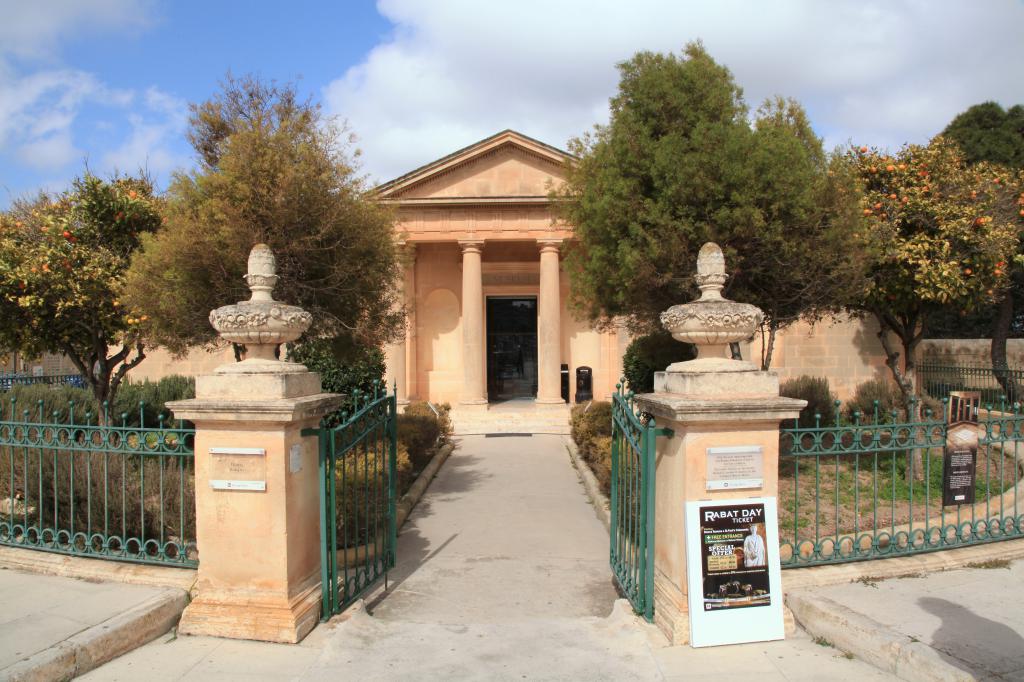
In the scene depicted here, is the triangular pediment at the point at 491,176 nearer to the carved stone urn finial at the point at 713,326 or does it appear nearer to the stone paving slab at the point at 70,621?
the carved stone urn finial at the point at 713,326

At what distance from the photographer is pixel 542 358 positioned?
56.3ft

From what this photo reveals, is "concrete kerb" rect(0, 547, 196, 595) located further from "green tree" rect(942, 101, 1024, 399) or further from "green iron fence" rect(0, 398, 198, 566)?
"green tree" rect(942, 101, 1024, 399)

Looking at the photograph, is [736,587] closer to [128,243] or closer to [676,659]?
[676,659]

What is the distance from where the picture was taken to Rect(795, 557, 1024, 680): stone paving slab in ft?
10.7

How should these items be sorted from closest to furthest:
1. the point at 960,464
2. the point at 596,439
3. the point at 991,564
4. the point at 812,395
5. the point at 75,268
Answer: the point at 991,564 < the point at 960,464 < the point at 75,268 < the point at 596,439 < the point at 812,395

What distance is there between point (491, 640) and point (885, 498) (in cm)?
594

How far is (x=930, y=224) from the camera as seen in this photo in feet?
29.6

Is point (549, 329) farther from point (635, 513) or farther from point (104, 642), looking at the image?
point (104, 642)

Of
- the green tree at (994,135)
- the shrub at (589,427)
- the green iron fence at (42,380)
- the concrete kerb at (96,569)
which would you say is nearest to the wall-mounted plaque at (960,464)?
the concrete kerb at (96,569)

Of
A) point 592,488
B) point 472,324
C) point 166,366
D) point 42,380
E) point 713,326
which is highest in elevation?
point 472,324

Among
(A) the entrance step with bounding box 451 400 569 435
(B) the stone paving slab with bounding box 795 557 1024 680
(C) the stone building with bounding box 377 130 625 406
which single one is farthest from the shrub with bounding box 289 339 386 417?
(C) the stone building with bounding box 377 130 625 406

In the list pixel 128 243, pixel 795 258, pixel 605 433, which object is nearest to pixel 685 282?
pixel 795 258

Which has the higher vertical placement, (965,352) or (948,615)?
(965,352)

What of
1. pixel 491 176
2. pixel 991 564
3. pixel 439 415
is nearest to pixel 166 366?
pixel 439 415
